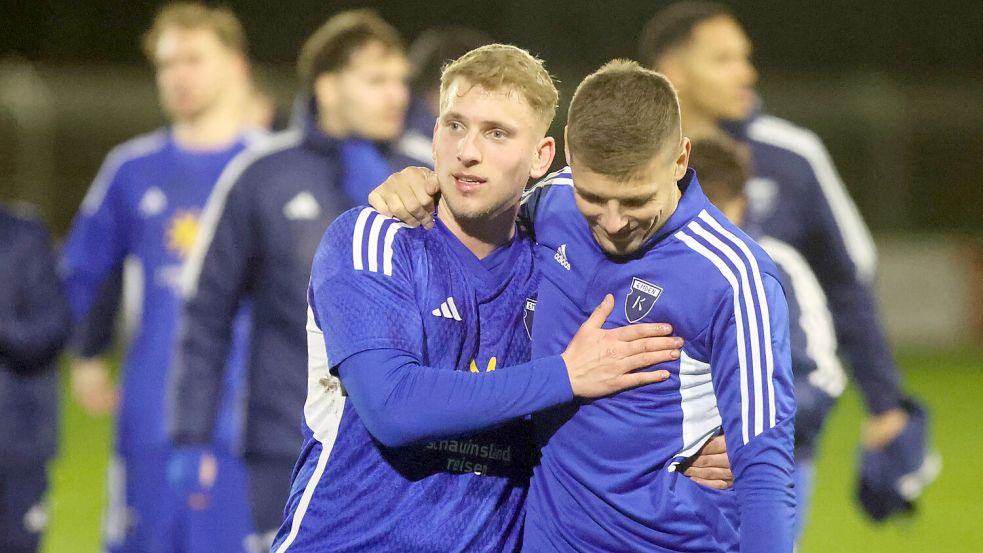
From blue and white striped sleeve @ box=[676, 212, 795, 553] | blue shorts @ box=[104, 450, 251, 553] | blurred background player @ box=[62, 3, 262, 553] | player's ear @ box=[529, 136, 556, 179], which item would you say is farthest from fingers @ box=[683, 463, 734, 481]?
blurred background player @ box=[62, 3, 262, 553]

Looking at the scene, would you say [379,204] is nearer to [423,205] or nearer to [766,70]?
[423,205]

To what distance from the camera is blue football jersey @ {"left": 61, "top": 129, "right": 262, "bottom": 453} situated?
6863 millimetres

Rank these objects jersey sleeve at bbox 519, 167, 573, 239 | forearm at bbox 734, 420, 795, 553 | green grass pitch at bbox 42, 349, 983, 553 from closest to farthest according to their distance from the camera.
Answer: forearm at bbox 734, 420, 795, 553
jersey sleeve at bbox 519, 167, 573, 239
green grass pitch at bbox 42, 349, 983, 553

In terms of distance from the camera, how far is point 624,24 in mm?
16641

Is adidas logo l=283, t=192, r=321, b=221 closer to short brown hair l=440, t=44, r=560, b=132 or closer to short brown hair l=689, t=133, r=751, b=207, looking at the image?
short brown hair l=689, t=133, r=751, b=207

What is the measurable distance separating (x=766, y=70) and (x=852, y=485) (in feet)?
41.5

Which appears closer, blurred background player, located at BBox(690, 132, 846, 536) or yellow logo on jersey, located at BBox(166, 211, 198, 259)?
blurred background player, located at BBox(690, 132, 846, 536)

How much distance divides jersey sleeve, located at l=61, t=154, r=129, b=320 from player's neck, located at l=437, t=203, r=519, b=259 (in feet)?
13.2

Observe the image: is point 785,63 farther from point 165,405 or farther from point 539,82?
point 539,82

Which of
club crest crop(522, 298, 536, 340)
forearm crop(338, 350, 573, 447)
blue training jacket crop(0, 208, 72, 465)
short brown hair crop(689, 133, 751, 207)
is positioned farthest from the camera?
blue training jacket crop(0, 208, 72, 465)

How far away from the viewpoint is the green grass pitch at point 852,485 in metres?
8.84

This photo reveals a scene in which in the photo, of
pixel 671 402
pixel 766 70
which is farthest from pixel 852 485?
pixel 766 70

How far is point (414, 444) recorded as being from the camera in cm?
331

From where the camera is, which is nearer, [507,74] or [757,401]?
[757,401]
